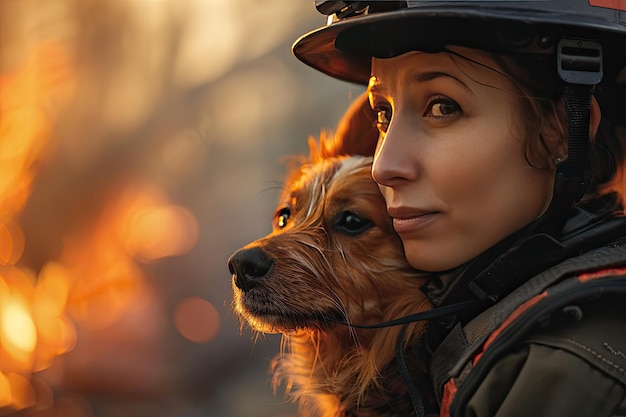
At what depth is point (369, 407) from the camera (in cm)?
155

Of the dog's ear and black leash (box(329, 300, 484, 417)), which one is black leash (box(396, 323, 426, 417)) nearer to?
black leash (box(329, 300, 484, 417))

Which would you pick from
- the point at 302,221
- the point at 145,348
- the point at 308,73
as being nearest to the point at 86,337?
the point at 145,348

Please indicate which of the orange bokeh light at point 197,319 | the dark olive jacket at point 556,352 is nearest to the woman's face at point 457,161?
the dark olive jacket at point 556,352

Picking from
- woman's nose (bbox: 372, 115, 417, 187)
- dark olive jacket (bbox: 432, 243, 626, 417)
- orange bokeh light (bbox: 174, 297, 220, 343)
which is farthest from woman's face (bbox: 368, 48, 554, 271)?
orange bokeh light (bbox: 174, 297, 220, 343)

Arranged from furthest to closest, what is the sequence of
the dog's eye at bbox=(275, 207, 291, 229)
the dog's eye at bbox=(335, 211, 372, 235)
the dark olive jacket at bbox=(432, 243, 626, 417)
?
the dog's eye at bbox=(275, 207, 291, 229) < the dog's eye at bbox=(335, 211, 372, 235) < the dark olive jacket at bbox=(432, 243, 626, 417)

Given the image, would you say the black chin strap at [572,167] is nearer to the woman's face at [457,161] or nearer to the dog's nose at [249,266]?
the woman's face at [457,161]

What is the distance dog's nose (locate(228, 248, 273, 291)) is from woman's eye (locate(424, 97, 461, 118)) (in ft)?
1.48

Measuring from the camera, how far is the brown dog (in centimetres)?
154

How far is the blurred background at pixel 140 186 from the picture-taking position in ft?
13.4

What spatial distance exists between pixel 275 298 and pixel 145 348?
9.26ft

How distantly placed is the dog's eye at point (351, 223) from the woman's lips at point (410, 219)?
0.52 ft

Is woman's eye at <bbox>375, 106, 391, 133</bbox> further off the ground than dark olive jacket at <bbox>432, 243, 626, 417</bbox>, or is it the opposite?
woman's eye at <bbox>375, 106, 391, 133</bbox>

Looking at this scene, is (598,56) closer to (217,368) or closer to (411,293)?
(411,293)

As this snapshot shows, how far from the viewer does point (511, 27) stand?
4.60 ft
